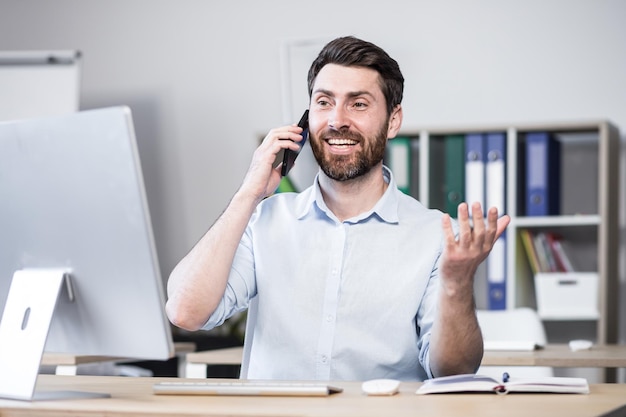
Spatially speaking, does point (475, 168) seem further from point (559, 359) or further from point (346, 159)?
point (346, 159)

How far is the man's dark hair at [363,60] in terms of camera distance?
6.90 feet

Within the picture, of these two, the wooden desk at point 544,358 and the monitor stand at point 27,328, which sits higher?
the monitor stand at point 27,328

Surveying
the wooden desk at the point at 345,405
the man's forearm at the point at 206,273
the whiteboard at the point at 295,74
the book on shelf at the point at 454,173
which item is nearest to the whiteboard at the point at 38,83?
the whiteboard at the point at 295,74

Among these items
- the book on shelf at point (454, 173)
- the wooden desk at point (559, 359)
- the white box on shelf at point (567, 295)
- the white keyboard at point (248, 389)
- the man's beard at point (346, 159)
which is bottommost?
the white box on shelf at point (567, 295)

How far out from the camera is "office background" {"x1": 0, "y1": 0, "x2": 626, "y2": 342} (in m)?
4.03

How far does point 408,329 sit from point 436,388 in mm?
492

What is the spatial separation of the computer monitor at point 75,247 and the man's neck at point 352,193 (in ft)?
2.55

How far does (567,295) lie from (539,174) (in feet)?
1.64

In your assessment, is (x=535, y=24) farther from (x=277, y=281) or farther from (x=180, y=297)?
(x=180, y=297)

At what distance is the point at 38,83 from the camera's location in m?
4.26

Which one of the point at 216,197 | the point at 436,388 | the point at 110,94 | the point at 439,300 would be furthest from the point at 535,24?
the point at 436,388

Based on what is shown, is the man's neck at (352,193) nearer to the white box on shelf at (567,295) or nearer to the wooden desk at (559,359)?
the wooden desk at (559,359)

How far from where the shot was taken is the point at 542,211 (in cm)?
375

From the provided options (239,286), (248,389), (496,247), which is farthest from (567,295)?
(248,389)
